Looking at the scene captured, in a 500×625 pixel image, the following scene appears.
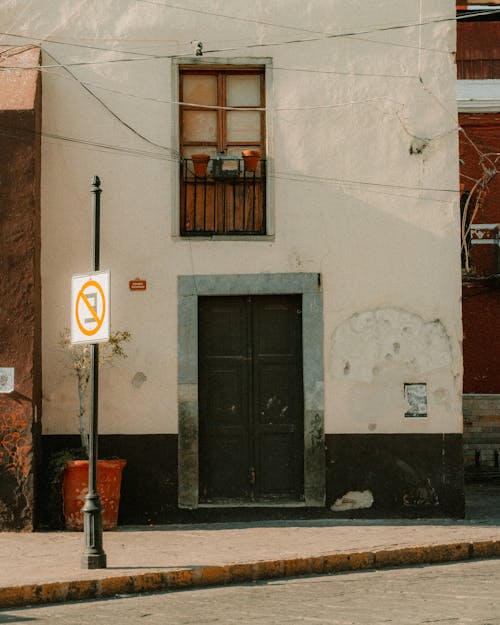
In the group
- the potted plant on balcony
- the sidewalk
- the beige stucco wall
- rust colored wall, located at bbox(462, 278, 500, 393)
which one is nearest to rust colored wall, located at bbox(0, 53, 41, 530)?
the potted plant on balcony

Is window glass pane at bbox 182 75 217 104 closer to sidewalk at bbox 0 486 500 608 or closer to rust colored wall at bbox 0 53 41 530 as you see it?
rust colored wall at bbox 0 53 41 530

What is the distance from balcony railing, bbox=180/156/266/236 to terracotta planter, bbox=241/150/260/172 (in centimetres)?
14

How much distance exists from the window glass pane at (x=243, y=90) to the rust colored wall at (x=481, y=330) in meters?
8.65

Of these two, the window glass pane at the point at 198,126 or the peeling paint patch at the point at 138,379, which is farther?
the window glass pane at the point at 198,126

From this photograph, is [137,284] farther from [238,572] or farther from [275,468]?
[238,572]

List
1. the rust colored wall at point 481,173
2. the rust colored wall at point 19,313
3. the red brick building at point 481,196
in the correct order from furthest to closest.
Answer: the rust colored wall at point 481,173, the red brick building at point 481,196, the rust colored wall at point 19,313

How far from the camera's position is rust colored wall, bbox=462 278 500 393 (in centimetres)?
1997

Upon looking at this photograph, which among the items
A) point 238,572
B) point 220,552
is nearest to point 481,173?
point 220,552

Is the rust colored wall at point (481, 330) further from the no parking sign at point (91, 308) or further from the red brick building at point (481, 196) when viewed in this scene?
the no parking sign at point (91, 308)

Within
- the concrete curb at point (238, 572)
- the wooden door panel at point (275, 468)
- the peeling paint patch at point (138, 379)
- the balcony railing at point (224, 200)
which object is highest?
the balcony railing at point (224, 200)

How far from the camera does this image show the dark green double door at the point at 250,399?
1215 centimetres

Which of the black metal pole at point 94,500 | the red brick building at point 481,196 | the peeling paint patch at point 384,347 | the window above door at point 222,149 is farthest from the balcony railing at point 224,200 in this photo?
the red brick building at point 481,196

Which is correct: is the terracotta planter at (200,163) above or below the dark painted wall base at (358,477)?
above

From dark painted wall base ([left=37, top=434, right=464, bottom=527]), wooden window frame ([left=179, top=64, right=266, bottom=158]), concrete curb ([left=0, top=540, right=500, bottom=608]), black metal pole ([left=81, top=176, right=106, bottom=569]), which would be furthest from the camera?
wooden window frame ([left=179, top=64, right=266, bottom=158])
